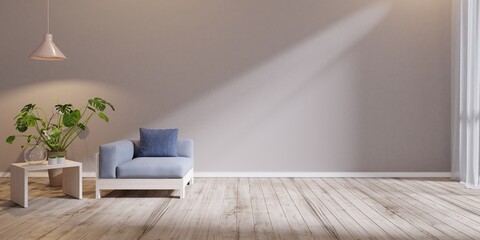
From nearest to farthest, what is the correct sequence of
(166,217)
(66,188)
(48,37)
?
A: 1. (166,217)
2. (66,188)
3. (48,37)

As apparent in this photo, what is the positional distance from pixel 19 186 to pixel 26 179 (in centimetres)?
18

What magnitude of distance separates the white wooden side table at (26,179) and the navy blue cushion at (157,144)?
0.96 m

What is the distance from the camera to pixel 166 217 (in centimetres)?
382

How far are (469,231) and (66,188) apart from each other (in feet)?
13.7

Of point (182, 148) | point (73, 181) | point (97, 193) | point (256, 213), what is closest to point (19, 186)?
point (73, 181)

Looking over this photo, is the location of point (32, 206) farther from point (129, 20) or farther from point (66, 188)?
point (129, 20)

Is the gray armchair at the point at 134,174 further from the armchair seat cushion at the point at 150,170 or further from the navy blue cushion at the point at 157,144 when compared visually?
the navy blue cushion at the point at 157,144

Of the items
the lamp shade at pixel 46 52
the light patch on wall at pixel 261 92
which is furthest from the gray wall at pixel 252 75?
the lamp shade at pixel 46 52

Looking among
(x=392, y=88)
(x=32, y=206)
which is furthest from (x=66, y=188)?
(x=392, y=88)

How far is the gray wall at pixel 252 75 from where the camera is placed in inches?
251

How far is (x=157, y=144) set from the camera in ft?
18.0

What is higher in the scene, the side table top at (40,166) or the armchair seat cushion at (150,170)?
the side table top at (40,166)

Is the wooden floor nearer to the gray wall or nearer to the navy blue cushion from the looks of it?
the navy blue cushion

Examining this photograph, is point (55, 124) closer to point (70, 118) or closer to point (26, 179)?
point (70, 118)
